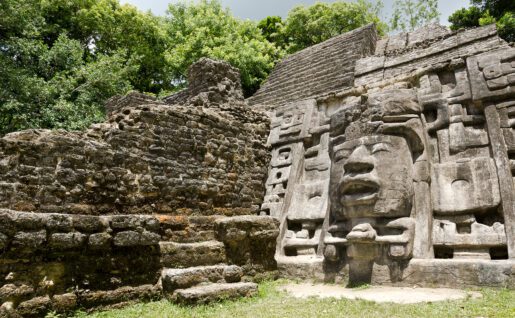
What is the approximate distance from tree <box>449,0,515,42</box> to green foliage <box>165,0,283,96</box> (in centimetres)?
783

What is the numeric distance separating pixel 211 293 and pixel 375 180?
2367 mm

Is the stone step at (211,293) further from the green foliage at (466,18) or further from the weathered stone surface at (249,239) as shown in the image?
the green foliage at (466,18)

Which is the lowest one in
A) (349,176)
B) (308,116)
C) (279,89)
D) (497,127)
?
(349,176)

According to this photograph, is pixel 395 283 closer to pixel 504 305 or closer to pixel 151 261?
pixel 504 305

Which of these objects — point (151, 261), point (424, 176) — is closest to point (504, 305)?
point (424, 176)

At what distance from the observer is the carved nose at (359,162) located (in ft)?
16.0

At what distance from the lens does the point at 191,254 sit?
4.84 meters

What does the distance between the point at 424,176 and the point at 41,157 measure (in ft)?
16.0

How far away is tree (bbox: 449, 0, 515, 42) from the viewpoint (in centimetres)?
1223

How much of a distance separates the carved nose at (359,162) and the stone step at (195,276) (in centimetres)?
195

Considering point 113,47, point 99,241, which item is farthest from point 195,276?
point 113,47

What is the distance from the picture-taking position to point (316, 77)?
9688mm

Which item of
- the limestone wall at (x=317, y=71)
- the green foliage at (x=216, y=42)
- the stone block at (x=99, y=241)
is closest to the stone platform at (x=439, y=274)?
the stone block at (x=99, y=241)

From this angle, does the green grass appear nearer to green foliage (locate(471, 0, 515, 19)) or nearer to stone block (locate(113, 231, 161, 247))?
stone block (locate(113, 231, 161, 247))
